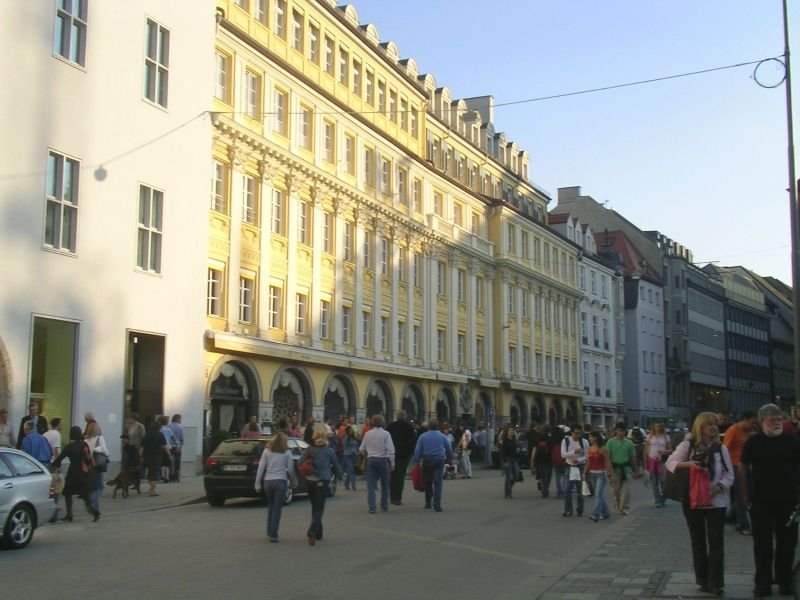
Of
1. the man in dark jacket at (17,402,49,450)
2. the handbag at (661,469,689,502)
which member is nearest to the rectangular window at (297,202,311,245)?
the man in dark jacket at (17,402,49,450)

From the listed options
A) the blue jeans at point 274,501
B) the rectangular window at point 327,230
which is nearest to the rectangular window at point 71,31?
the blue jeans at point 274,501

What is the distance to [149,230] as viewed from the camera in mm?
28172

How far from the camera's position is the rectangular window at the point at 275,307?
37375mm

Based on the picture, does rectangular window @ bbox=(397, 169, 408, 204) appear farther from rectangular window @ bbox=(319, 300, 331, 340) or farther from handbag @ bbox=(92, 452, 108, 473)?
handbag @ bbox=(92, 452, 108, 473)

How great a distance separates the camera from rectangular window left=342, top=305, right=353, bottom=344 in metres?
42.5

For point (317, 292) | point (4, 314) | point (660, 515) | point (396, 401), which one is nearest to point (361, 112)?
point (317, 292)

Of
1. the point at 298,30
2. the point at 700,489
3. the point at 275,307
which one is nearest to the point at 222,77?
the point at 298,30

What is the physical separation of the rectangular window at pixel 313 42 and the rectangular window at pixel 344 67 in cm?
204

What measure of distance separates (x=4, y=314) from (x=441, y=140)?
3449 centimetres

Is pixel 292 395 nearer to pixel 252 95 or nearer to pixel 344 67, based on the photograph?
pixel 252 95

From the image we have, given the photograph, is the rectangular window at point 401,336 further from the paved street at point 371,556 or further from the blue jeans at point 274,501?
the blue jeans at point 274,501

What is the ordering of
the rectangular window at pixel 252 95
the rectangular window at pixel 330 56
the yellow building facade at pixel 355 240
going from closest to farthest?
the yellow building facade at pixel 355 240, the rectangular window at pixel 252 95, the rectangular window at pixel 330 56

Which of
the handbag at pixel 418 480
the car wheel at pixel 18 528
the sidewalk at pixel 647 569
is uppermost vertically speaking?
the handbag at pixel 418 480

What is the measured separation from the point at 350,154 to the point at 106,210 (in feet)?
60.9
